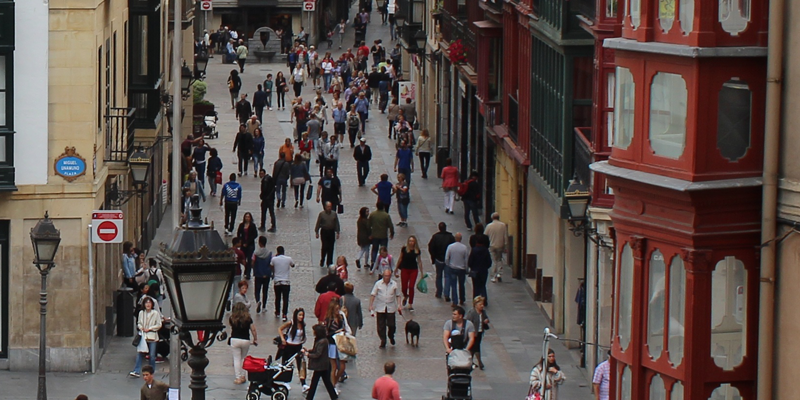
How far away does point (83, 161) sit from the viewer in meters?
26.8

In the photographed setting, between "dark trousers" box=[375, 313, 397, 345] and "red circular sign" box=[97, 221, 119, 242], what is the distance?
16.4ft

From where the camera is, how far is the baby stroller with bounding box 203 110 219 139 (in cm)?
5434

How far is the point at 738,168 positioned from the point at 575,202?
12480mm

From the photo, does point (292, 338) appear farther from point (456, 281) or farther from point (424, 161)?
point (424, 161)

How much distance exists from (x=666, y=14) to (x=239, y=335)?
43.2ft

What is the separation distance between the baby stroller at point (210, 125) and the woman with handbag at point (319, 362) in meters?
29.3

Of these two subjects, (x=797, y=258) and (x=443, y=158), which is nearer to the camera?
(x=797, y=258)

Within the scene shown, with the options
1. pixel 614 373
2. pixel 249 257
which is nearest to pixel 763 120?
pixel 614 373

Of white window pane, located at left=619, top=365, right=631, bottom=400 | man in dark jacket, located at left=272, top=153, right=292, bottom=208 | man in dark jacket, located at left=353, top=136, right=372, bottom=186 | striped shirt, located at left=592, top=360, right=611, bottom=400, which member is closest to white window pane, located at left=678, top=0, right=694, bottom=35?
white window pane, located at left=619, top=365, right=631, bottom=400

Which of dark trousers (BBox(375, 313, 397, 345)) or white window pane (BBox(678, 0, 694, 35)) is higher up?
white window pane (BBox(678, 0, 694, 35))

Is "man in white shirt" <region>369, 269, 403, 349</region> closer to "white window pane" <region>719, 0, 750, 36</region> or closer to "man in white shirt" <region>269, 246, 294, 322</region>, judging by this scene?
"man in white shirt" <region>269, 246, 294, 322</region>

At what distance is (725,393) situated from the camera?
13883 millimetres

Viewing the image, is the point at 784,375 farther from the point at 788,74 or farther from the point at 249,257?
the point at 249,257

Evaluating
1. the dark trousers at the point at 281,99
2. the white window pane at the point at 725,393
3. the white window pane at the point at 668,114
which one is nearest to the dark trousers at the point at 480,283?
the white window pane at the point at 668,114
